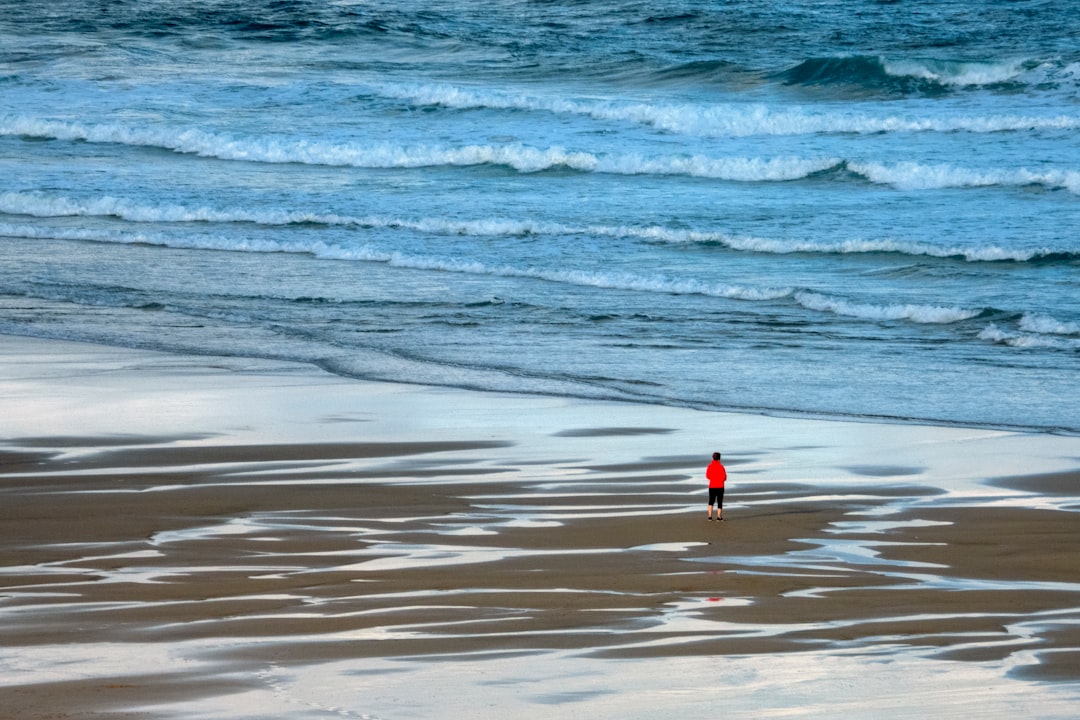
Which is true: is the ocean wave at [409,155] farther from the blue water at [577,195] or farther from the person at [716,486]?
the person at [716,486]

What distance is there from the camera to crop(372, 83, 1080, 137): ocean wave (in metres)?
23.6

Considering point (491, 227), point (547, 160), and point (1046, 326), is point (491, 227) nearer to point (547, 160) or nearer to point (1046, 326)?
point (547, 160)

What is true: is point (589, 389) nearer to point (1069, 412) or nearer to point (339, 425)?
point (339, 425)

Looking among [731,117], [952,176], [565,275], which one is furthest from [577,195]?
[731,117]

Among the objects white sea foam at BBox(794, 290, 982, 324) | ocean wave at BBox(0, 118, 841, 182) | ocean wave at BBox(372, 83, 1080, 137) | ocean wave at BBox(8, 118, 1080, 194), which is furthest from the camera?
ocean wave at BBox(372, 83, 1080, 137)

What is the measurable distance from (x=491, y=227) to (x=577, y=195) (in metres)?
2.54

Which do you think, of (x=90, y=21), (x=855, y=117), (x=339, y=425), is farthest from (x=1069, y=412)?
(x=90, y=21)

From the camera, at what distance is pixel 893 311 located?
1327 cm

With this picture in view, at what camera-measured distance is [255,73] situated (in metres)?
31.5

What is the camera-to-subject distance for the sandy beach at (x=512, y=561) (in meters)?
4.73

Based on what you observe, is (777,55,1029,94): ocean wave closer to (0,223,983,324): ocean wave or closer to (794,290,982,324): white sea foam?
(0,223,983,324): ocean wave

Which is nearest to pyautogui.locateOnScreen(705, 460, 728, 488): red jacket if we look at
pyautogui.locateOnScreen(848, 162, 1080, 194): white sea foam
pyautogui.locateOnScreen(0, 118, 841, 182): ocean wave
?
pyautogui.locateOnScreen(848, 162, 1080, 194): white sea foam

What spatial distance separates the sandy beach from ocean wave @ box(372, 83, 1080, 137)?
15.6 m

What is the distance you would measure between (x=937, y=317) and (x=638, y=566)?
7564 mm
